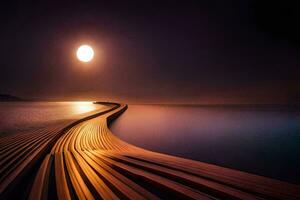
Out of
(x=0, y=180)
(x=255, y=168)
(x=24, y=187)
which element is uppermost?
(x=0, y=180)

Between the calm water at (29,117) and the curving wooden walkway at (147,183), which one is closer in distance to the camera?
the curving wooden walkway at (147,183)

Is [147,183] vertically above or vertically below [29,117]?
below

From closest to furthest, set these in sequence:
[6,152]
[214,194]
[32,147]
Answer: [214,194] → [6,152] → [32,147]

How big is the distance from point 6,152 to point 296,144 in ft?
41.4

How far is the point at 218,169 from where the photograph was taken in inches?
101

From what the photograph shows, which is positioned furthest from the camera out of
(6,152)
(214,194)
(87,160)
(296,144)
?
(296,144)

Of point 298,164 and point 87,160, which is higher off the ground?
point 87,160

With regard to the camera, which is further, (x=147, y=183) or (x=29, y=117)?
(x=29, y=117)

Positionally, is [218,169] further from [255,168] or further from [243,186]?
[255,168]

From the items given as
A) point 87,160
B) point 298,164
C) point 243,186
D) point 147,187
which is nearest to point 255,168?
point 298,164

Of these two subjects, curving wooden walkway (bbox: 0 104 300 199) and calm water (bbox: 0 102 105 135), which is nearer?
curving wooden walkway (bbox: 0 104 300 199)

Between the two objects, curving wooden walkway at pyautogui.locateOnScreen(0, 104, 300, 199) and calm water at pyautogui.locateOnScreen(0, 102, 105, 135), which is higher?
calm water at pyautogui.locateOnScreen(0, 102, 105, 135)

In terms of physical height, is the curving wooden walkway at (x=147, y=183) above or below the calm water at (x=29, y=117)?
below

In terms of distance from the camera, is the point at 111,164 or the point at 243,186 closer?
the point at 243,186
